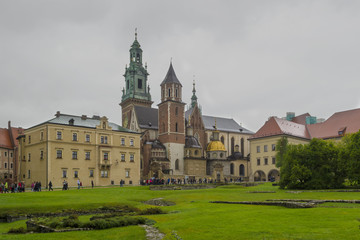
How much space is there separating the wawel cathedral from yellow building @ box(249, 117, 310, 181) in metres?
5.36

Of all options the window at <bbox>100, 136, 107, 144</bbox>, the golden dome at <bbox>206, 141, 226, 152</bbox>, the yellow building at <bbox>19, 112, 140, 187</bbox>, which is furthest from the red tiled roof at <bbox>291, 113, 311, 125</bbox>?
the window at <bbox>100, 136, 107, 144</bbox>

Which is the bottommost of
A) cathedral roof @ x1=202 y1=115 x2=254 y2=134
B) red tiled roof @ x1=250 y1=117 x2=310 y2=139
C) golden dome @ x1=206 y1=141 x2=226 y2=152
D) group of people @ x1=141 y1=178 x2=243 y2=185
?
group of people @ x1=141 y1=178 x2=243 y2=185

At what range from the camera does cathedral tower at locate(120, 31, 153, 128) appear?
383 ft

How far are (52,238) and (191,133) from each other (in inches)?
3400

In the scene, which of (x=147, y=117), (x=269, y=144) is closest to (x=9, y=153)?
(x=147, y=117)

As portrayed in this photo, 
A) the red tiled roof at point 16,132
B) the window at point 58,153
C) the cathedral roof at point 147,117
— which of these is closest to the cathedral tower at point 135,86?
the cathedral roof at point 147,117

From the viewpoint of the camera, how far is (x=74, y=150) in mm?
68000

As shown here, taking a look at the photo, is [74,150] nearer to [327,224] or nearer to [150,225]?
[150,225]

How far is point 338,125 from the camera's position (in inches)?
3723

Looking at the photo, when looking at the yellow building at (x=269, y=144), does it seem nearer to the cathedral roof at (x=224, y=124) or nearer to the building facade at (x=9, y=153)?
the cathedral roof at (x=224, y=124)

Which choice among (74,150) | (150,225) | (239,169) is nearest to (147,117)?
(239,169)

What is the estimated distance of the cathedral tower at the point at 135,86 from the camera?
117 metres

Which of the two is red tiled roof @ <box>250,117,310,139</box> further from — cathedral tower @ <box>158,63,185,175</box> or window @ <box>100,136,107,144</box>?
window @ <box>100,136,107,144</box>

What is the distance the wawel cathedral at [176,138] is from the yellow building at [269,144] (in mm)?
5358
